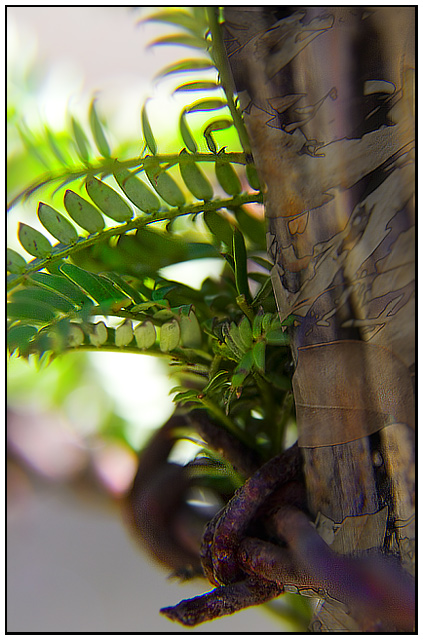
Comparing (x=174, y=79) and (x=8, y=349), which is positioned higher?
(x=174, y=79)

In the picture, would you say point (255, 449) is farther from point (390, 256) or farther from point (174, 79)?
point (174, 79)

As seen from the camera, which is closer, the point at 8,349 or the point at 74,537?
the point at 8,349

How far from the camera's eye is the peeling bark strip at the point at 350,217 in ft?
0.63

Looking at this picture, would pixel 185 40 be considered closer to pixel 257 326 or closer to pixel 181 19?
pixel 181 19

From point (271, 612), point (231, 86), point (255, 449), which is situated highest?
point (231, 86)

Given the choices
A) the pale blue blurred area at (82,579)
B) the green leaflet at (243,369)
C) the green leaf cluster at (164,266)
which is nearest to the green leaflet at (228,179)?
the green leaf cluster at (164,266)

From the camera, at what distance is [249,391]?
25 cm

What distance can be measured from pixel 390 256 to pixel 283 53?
0.10m

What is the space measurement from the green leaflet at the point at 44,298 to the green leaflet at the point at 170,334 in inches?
2.0

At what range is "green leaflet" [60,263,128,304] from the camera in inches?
8.9

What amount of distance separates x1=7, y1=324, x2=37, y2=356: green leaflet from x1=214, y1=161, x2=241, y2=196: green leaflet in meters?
0.13

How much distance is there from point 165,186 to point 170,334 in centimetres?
8

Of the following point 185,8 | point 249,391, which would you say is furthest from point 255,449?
point 185,8

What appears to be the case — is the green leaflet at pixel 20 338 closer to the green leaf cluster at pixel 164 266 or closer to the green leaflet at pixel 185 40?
the green leaf cluster at pixel 164 266
